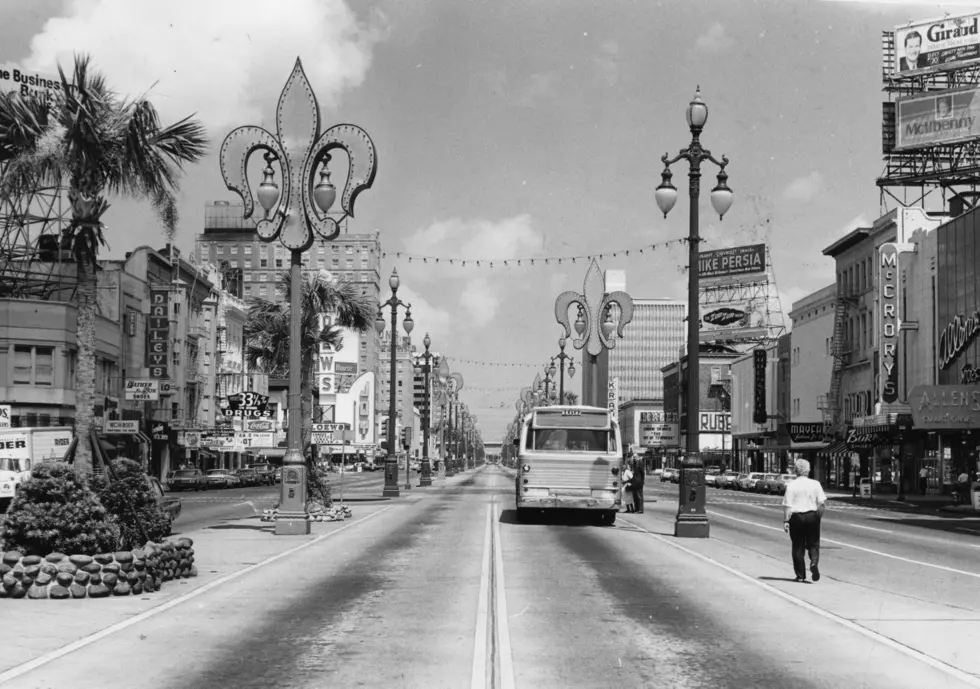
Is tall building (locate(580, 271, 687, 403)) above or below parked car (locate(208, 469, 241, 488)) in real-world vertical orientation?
above

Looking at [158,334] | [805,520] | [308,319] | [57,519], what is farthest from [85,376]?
[158,334]

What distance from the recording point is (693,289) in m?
26.2

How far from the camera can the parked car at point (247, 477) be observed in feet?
261

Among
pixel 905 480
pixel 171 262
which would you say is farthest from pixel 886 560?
pixel 171 262

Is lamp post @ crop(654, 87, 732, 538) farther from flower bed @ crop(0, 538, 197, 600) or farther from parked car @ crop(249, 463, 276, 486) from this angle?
parked car @ crop(249, 463, 276, 486)

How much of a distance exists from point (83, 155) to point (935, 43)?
5898 cm

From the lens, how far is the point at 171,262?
83.6 m

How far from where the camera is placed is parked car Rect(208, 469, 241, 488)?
71.9m

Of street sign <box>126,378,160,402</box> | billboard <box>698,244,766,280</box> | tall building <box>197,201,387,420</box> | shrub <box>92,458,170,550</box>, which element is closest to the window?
street sign <box>126,378,160,402</box>

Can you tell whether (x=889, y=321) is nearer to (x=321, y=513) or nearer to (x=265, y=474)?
(x=265, y=474)

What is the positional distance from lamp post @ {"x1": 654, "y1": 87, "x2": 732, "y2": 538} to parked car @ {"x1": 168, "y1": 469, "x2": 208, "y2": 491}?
45.1m

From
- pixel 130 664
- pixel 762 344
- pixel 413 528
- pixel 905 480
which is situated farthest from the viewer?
pixel 762 344

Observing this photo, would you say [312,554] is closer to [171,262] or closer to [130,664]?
[130,664]

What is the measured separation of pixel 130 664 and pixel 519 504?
66.2ft
